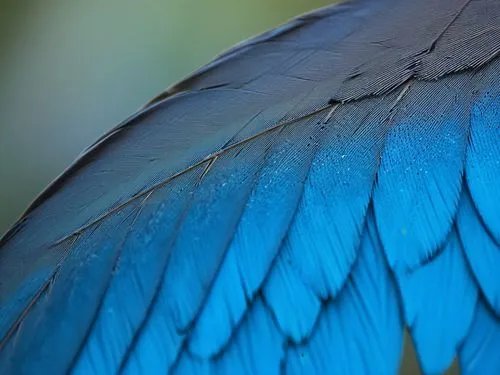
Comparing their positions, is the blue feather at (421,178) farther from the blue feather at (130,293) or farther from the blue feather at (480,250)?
the blue feather at (130,293)

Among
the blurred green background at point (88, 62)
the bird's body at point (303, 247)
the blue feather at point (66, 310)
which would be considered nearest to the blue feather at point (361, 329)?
the bird's body at point (303, 247)

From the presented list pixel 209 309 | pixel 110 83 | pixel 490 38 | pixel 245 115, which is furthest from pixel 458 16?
pixel 110 83

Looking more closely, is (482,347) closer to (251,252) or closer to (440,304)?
(440,304)

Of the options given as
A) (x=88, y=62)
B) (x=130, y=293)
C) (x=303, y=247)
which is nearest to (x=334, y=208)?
(x=303, y=247)

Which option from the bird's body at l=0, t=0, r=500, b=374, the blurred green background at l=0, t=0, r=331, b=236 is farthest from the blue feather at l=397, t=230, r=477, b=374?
the blurred green background at l=0, t=0, r=331, b=236

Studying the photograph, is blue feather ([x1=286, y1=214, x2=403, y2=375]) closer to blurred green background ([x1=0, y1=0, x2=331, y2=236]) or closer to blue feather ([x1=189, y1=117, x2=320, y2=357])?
blue feather ([x1=189, y1=117, x2=320, y2=357])
